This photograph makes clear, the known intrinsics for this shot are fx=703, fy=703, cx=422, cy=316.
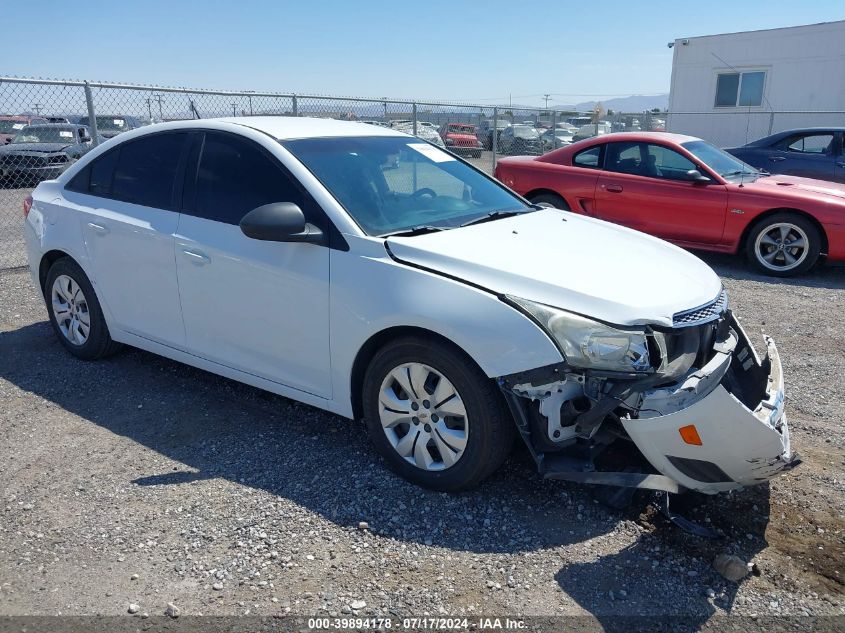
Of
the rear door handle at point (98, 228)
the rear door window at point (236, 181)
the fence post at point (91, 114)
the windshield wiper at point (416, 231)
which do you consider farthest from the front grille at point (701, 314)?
the fence post at point (91, 114)

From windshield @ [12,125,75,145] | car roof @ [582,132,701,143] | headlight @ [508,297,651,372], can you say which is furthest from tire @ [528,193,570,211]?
windshield @ [12,125,75,145]

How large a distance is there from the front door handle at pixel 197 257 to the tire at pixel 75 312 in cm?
114

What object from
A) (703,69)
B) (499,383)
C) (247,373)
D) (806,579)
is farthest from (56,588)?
(703,69)

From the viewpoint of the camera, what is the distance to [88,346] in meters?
4.98

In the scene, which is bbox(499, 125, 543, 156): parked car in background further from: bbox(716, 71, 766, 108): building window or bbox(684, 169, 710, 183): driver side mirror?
bbox(684, 169, 710, 183): driver side mirror

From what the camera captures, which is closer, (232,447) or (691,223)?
(232,447)

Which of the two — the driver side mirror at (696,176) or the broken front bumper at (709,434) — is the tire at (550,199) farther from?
the broken front bumper at (709,434)

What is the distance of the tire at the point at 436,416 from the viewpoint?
3133 mm

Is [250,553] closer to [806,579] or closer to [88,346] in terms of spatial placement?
[806,579]

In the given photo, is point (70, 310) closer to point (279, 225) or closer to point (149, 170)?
point (149, 170)

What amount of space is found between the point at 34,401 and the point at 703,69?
2100 cm

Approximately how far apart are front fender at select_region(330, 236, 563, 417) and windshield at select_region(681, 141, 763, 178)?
6207mm

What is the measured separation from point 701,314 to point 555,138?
17.4m

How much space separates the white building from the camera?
18641 mm
